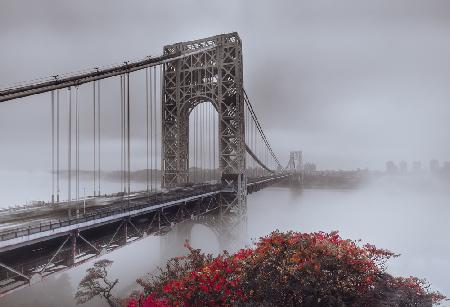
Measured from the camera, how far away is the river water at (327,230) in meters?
39.3

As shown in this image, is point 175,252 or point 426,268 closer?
point 175,252

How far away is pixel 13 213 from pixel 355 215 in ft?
381

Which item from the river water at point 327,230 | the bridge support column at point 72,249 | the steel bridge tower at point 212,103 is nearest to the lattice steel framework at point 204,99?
the steel bridge tower at point 212,103

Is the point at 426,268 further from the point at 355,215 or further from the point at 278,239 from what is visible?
the point at 278,239

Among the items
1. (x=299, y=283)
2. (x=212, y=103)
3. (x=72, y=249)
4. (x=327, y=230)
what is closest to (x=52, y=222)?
(x=72, y=249)

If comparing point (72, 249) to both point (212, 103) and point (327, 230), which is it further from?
point (327, 230)

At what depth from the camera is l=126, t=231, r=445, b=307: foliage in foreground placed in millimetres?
10719

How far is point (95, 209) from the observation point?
1942cm

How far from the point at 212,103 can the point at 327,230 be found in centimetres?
6944

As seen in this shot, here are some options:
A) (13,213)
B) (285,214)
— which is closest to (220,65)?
(13,213)

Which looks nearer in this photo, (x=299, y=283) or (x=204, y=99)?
(x=299, y=283)

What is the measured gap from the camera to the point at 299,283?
10.7 metres

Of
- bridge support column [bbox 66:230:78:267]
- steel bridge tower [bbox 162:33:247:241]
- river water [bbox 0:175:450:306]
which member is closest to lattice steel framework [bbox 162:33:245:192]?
steel bridge tower [bbox 162:33:247:241]

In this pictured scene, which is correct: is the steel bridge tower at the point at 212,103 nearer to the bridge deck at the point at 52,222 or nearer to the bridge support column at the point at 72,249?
the bridge deck at the point at 52,222
